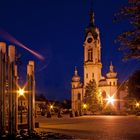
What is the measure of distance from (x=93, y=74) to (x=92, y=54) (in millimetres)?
6506

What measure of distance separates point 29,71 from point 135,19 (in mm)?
9689

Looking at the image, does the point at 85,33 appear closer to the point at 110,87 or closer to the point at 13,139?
the point at 110,87

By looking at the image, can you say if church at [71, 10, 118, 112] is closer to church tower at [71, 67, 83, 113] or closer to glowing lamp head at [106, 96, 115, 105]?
church tower at [71, 67, 83, 113]

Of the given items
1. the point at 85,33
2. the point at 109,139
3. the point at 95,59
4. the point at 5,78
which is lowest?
the point at 109,139

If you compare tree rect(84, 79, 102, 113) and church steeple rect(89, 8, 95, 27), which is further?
church steeple rect(89, 8, 95, 27)

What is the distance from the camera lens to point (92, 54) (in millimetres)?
116062

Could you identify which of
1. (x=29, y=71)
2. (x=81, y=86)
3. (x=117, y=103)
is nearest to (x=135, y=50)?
(x=29, y=71)

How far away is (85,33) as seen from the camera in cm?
12019

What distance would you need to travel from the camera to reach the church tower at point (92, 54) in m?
114

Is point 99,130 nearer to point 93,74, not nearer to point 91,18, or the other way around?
point 93,74

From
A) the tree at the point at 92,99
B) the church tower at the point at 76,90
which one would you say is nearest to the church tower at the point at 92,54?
the church tower at the point at 76,90

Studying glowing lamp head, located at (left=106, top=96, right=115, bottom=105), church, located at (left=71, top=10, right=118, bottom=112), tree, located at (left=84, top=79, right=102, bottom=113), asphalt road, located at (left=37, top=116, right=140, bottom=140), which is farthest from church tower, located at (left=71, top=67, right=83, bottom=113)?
asphalt road, located at (left=37, top=116, right=140, bottom=140)

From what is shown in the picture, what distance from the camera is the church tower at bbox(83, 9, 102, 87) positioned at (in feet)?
374

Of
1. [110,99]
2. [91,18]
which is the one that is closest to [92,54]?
[91,18]
